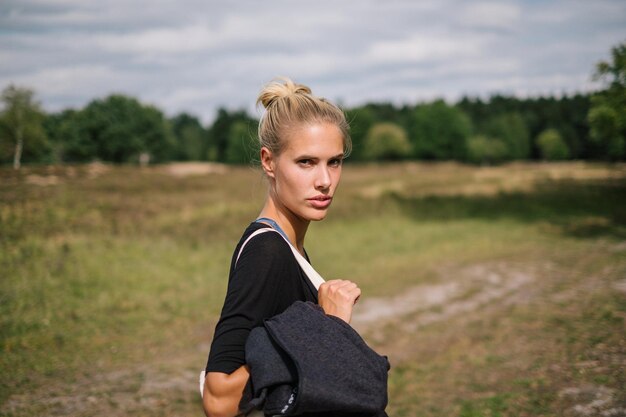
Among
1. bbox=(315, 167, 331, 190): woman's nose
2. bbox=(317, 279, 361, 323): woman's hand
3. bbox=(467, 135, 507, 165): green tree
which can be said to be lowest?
bbox=(317, 279, 361, 323): woman's hand

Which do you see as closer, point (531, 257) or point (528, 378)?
point (528, 378)

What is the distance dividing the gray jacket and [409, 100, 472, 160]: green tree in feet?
350

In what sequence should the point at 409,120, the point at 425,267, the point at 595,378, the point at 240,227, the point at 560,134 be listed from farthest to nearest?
the point at 409,120 < the point at 560,134 < the point at 240,227 < the point at 425,267 < the point at 595,378

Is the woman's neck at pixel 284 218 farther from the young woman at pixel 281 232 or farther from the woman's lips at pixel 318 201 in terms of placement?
the woman's lips at pixel 318 201

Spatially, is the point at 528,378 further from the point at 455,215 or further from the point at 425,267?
the point at 455,215

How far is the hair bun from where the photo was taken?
7.61 ft

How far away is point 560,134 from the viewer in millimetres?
101188

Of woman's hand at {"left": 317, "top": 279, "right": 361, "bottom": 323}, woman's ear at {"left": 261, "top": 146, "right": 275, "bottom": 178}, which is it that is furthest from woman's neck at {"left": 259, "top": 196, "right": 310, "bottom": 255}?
woman's hand at {"left": 317, "top": 279, "right": 361, "bottom": 323}

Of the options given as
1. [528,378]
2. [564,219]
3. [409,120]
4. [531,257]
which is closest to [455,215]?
[564,219]

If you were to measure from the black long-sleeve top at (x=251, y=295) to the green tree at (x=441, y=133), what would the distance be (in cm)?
10656

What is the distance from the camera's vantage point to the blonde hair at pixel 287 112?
2166 millimetres

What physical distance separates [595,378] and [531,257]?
31.8 feet

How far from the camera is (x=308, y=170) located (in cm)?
217

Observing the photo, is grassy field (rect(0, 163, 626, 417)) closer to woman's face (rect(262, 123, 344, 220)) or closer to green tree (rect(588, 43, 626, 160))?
woman's face (rect(262, 123, 344, 220))
